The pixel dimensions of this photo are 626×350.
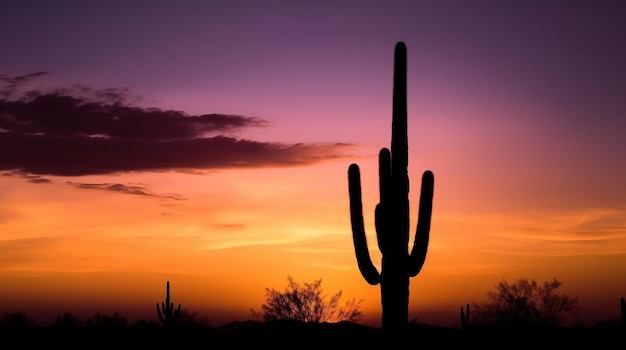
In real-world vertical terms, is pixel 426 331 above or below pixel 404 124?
below

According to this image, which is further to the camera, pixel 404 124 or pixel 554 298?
pixel 554 298

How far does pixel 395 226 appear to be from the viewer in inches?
668

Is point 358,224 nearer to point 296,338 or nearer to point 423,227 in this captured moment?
point 423,227

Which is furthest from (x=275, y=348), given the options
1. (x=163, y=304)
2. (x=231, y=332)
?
(x=163, y=304)

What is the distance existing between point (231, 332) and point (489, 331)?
401 inches

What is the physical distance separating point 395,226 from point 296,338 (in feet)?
40.5

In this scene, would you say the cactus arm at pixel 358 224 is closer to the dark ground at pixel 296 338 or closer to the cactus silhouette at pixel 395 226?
the cactus silhouette at pixel 395 226

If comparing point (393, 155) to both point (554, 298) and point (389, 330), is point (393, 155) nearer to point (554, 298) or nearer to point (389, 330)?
point (389, 330)

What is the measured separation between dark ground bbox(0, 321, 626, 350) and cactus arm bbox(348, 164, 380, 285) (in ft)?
27.2

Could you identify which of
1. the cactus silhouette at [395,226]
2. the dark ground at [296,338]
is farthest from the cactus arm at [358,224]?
the dark ground at [296,338]

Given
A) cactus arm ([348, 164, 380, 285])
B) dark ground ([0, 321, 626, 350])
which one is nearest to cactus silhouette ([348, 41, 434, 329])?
cactus arm ([348, 164, 380, 285])

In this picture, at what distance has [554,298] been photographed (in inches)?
2420

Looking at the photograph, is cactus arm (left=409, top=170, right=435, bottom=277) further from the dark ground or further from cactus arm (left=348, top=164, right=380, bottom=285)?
the dark ground

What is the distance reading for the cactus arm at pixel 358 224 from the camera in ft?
56.0
